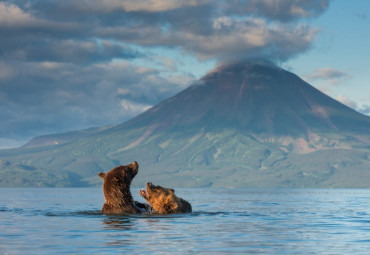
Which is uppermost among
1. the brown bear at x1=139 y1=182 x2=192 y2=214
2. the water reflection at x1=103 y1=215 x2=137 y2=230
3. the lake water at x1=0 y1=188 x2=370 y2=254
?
the brown bear at x1=139 y1=182 x2=192 y2=214

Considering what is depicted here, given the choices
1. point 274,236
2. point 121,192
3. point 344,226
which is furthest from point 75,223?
point 344,226

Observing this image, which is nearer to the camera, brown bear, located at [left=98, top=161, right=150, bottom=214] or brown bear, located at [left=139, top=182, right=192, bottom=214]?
brown bear, located at [left=98, top=161, right=150, bottom=214]

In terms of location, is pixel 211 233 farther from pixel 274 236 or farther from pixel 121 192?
pixel 121 192

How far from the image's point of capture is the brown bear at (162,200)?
2758 cm

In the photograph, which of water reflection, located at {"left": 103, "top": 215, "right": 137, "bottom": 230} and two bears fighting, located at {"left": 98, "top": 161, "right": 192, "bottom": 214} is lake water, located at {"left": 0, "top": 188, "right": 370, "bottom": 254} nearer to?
water reflection, located at {"left": 103, "top": 215, "right": 137, "bottom": 230}

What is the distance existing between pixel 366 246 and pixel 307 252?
2852mm

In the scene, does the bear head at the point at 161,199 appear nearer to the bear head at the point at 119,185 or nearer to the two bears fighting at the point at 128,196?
the two bears fighting at the point at 128,196

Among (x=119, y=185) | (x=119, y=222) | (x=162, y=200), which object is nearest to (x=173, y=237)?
(x=119, y=222)

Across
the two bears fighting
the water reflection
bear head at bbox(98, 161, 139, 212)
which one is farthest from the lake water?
bear head at bbox(98, 161, 139, 212)

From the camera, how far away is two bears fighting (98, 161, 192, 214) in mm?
26953

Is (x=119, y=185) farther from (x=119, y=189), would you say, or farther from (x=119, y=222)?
(x=119, y=222)

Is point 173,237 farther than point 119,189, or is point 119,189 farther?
point 119,189

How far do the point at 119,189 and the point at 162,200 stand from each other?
202cm

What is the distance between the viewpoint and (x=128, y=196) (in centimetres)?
2766
